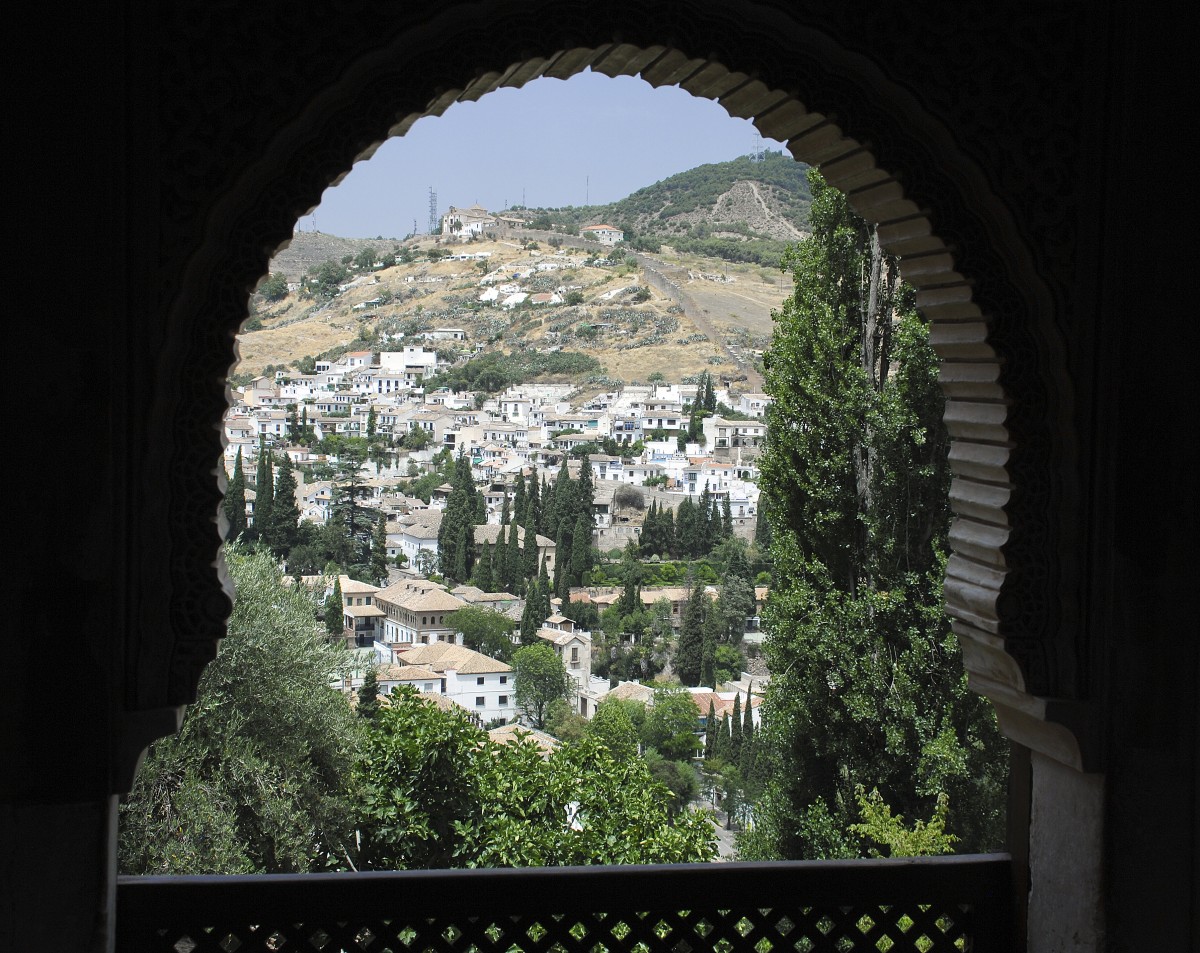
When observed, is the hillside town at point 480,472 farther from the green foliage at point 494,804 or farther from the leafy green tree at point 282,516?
the green foliage at point 494,804

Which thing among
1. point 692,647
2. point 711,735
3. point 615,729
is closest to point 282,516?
point 692,647

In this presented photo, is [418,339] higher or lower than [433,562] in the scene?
higher

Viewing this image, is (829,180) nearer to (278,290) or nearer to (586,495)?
(586,495)

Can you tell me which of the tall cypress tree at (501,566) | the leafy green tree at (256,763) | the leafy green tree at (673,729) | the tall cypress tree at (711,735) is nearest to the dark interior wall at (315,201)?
the leafy green tree at (256,763)

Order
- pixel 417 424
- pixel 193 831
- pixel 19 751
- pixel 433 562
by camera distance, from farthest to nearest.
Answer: pixel 417 424
pixel 433 562
pixel 193 831
pixel 19 751

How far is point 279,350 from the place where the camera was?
179ft

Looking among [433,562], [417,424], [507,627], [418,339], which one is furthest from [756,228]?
[507,627]

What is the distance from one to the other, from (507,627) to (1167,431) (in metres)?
25.2

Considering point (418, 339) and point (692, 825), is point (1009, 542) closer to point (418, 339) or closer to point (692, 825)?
point (692, 825)

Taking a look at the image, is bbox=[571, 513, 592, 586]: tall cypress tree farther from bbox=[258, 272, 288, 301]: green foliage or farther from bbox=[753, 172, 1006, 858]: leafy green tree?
bbox=[258, 272, 288, 301]: green foliage

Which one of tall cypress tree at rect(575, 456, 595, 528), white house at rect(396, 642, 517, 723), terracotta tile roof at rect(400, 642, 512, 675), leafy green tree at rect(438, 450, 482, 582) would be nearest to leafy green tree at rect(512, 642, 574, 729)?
white house at rect(396, 642, 517, 723)

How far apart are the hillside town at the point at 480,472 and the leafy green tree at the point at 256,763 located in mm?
11367

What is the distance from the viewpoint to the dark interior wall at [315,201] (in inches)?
56.8

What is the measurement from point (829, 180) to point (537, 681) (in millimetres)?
23224
